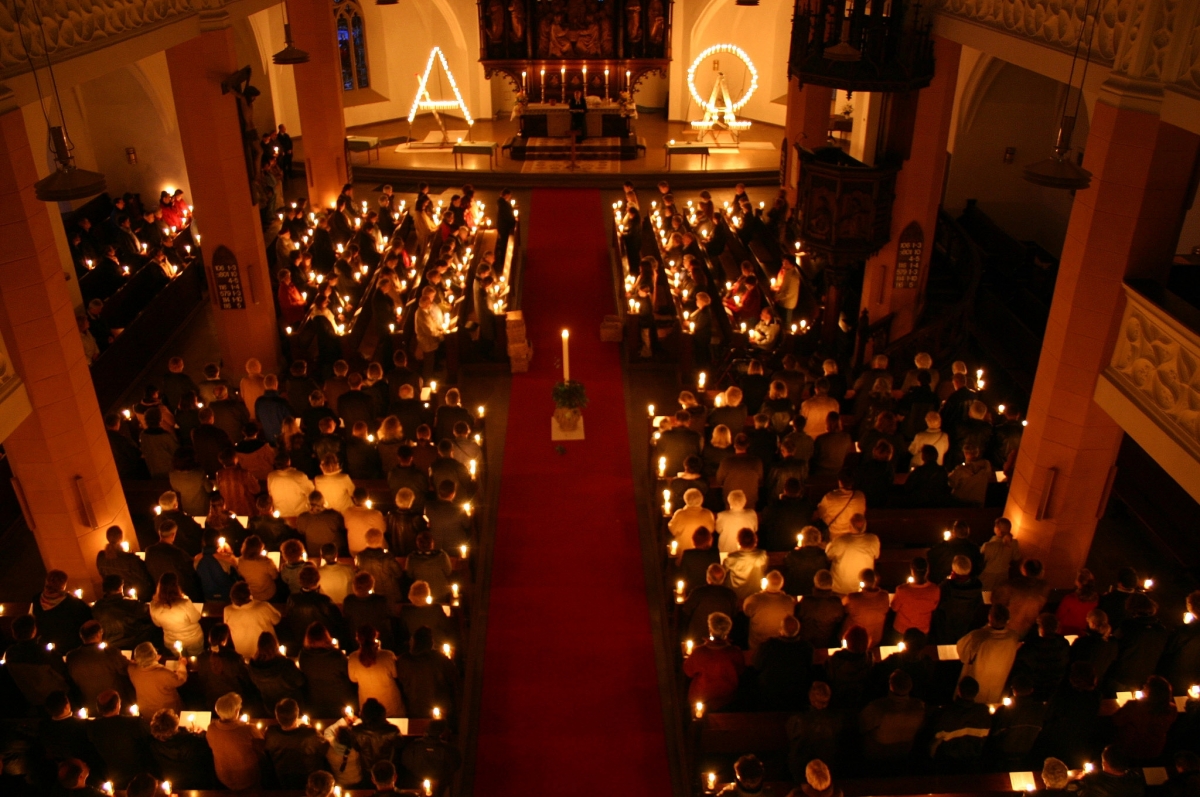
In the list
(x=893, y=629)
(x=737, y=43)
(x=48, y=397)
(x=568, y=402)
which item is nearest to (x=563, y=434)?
(x=568, y=402)

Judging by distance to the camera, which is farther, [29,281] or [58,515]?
[58,515]

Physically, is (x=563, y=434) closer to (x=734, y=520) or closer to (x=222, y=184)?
(x=734, y=520)

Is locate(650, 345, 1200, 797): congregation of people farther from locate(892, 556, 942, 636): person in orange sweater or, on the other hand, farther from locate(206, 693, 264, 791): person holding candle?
locate(206, 693, 264, 791): person holding candle

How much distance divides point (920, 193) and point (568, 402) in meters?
5.41

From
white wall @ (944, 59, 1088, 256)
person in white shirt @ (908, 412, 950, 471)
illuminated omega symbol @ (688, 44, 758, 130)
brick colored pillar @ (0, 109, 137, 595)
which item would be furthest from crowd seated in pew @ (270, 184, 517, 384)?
illuminated omega symbol @ (688, 44, 758, 130)

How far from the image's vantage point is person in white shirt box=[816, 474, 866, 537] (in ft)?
→ 27.3

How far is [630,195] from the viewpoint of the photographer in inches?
651

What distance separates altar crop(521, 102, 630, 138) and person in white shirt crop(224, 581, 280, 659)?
18.6m

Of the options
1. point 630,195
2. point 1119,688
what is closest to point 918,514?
point 1119,688

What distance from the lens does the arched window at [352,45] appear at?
2552 centimetres

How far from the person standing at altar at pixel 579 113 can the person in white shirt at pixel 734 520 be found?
1724 cm

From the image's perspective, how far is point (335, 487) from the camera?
880 centimetres

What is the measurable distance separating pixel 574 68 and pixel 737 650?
19487 mm

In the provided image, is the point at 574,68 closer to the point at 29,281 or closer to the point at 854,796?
the point at 29,281
